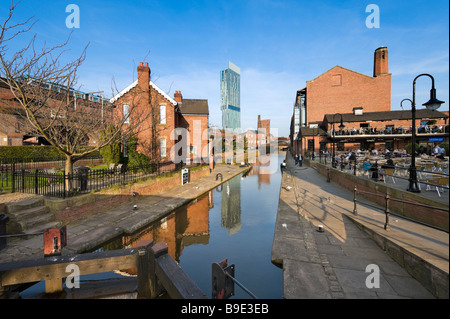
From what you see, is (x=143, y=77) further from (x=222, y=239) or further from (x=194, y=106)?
(x=222, y=239)

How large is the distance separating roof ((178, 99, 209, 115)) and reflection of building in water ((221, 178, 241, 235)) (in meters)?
15.1

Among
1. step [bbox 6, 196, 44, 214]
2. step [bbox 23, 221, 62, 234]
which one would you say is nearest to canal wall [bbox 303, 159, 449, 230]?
A: step [bbox 23, 221, 62, 234]

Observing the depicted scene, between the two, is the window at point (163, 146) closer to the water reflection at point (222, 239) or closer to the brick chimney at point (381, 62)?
the water reflection at point (222, 239)

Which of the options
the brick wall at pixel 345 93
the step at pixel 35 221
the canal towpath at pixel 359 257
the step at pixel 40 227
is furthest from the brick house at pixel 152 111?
the brick wall at pixel 345 93

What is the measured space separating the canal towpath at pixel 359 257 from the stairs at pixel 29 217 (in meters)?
8.83

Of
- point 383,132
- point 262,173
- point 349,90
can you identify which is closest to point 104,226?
point 262,173

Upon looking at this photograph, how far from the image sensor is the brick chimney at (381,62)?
44500 mm

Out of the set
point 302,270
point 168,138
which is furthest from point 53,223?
point 168,138

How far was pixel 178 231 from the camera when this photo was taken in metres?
10.2

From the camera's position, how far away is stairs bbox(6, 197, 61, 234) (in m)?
7.61

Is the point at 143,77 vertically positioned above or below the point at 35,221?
above

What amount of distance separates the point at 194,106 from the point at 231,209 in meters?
22.1

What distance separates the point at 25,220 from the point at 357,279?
1119 centimetres

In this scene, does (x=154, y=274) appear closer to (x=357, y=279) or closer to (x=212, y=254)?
(x=212, y=254)
